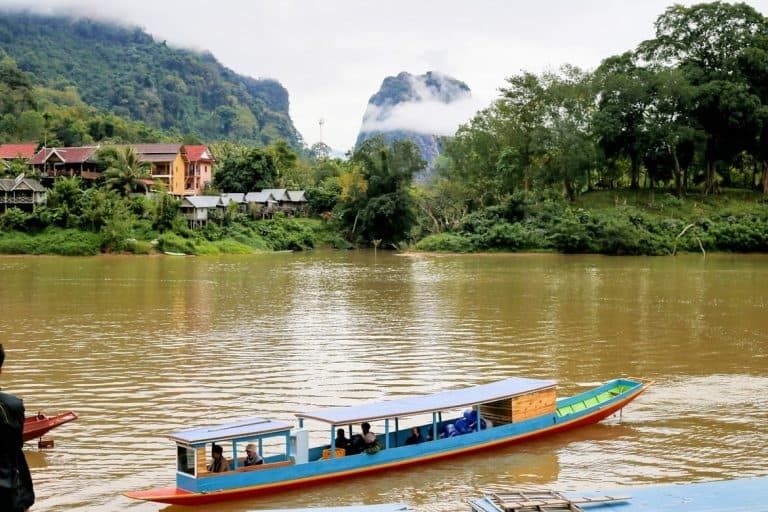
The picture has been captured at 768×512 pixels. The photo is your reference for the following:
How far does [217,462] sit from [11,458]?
266 inches

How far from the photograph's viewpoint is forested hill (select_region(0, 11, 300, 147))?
557 ft

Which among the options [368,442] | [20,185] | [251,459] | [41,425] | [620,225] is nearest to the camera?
[251,459]

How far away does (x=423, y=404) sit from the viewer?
1423 centimetres

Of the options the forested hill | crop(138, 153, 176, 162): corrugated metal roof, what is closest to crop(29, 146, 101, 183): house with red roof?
crop(138, 153, 176, 162): corrugated metal roof

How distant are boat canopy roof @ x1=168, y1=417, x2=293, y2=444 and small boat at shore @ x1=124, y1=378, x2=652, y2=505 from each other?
14 mm

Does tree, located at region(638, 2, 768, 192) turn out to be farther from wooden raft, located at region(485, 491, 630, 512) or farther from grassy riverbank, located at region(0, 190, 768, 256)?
wooden raft, located at region(485, 491, 630, 512)

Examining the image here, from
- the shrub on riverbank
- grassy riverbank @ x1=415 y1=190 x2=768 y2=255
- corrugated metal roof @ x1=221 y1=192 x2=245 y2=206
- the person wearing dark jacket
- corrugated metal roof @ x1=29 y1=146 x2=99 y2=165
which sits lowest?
the person wearing dark jacket

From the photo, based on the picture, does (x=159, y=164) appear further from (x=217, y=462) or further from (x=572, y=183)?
(x=217, y=462)

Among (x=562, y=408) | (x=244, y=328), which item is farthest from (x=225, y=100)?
(x=562, y=408)

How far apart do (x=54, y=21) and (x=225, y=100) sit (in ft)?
148

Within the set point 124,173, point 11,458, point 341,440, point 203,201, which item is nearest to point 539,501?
point 341,440

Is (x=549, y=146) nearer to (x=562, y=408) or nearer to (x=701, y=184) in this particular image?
(x=701, y=184)

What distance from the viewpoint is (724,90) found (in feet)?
214

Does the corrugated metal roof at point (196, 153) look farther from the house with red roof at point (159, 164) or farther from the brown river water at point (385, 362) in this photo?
the brown river water at point (385, 362)
